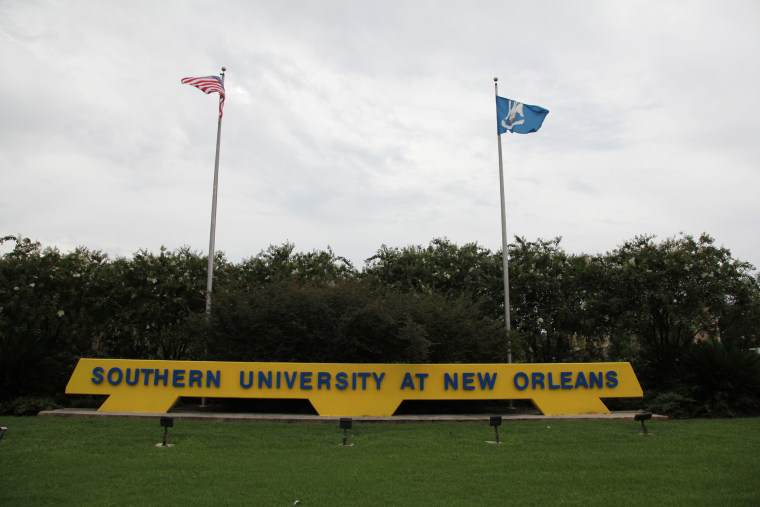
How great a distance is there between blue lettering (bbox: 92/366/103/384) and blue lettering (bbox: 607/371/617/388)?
43.0ft

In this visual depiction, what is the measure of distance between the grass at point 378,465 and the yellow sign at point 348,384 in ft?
4.90

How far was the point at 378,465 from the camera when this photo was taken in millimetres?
8844

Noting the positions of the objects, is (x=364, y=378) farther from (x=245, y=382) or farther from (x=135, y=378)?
(x=135, y=378)

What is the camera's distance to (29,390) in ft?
52.5

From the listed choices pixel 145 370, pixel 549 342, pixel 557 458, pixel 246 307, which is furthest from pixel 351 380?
pixel 549 342

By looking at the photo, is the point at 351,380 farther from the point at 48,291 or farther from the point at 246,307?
the point at 48,291

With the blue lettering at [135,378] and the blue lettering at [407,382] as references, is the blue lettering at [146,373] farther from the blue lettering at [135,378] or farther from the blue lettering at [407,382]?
the blue lettering at [407,382]

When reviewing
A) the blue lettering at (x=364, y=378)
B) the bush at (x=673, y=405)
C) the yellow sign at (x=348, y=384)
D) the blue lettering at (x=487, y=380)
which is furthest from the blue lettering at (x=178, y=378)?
the bush at (x=673, y=405)

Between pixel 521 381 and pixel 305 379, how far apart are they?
5527 millimetres

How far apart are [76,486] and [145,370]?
24.7ft

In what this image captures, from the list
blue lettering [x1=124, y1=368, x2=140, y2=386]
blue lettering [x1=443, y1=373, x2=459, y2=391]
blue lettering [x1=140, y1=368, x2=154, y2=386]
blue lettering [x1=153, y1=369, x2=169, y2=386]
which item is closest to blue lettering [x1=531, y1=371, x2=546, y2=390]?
blue lettering [x1=443, y1=373, x2=459, y2=391]

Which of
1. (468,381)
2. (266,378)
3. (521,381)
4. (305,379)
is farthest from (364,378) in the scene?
(521,381)

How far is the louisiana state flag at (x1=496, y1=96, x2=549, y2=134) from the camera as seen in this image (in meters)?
19.2

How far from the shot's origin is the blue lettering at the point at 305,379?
14.4 metres
